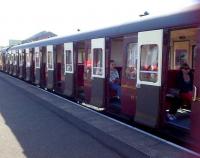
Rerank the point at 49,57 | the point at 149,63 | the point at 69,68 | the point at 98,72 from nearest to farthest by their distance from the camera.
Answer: the point at 149,63 → the point at 98,72 → the point at 69,68 → the point at 49,57

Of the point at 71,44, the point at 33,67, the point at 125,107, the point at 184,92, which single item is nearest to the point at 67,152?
the point at 125,107

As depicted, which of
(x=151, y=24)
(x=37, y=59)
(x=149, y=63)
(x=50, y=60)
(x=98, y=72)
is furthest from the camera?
(x=37, y=59)

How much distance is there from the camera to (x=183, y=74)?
1007 cm

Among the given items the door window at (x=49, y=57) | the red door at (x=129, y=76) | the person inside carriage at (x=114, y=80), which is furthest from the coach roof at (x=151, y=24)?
the door window at (x=49, y=57)

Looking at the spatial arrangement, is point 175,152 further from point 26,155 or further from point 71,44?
point 71,44

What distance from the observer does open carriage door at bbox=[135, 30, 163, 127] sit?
8539 mm

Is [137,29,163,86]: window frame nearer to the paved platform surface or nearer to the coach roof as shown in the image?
the coach roof

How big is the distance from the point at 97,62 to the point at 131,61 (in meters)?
2.28

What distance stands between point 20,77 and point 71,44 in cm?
1484

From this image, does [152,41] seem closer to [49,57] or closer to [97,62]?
[97,62]

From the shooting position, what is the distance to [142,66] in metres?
9.32

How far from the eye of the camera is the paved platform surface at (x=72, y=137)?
7.28 meters

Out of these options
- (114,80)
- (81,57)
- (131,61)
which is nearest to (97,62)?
(114,80)

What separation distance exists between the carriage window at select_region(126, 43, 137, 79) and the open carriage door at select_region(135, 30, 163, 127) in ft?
1.49
